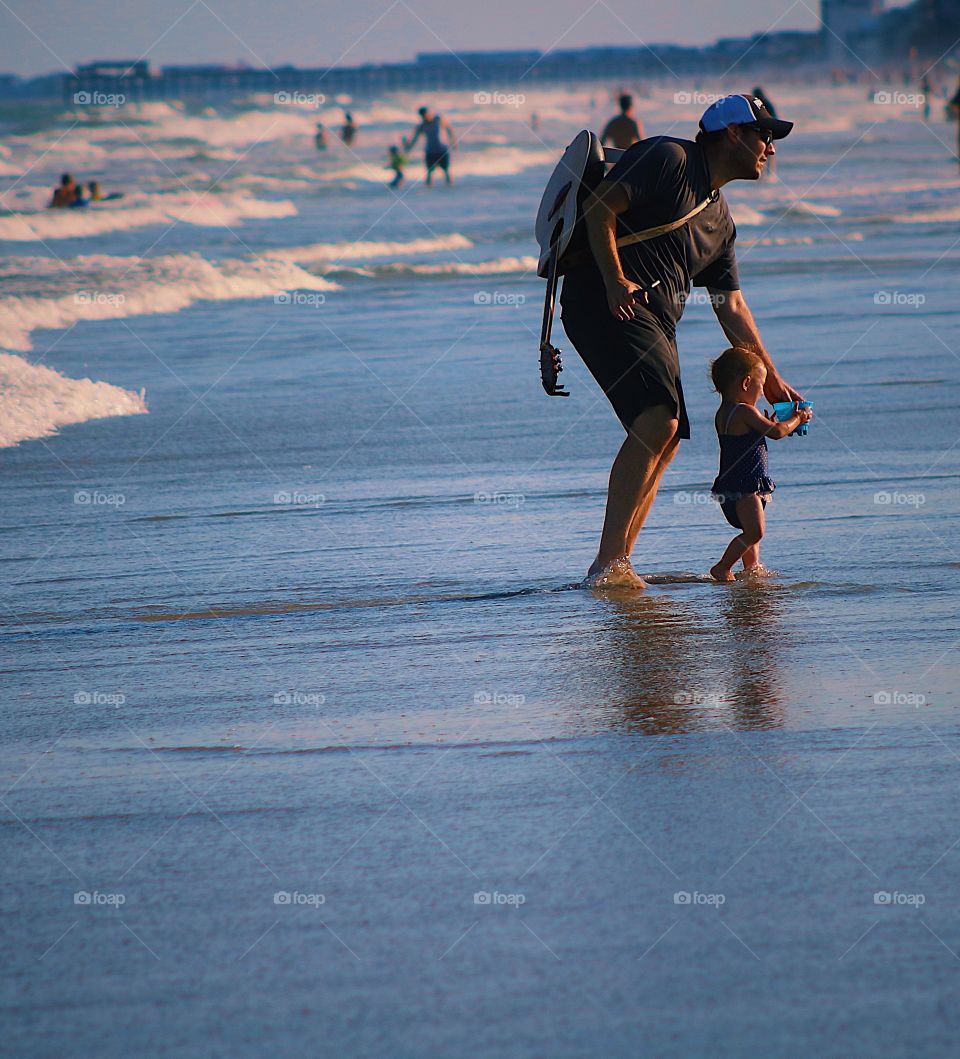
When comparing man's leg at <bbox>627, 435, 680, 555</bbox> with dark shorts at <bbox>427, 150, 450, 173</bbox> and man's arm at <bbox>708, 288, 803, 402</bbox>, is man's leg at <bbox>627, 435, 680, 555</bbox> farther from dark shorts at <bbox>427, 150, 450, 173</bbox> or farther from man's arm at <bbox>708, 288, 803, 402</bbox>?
dark shorts at <bbox>427, 150, 450, 173</bbox>

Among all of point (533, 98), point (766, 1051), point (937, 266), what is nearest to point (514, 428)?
point (766, 1051)

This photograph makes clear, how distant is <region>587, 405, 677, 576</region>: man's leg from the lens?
5277 mm

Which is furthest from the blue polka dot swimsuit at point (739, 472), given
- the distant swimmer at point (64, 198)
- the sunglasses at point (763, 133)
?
the distant swimmer at point (64, 198)

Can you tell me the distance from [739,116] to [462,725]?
2415 mm

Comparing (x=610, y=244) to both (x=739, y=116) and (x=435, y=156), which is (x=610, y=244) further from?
(x=435, y=156)

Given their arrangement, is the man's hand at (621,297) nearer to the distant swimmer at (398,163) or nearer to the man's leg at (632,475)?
the man's leg at (632,475)

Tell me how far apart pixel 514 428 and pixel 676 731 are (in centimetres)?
501

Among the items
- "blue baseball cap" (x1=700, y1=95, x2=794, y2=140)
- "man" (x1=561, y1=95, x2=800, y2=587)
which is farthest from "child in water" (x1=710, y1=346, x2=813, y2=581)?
"blue baseball cap" (x1=700, y1=95, x2=794, y2=140)

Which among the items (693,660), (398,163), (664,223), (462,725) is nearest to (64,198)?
(398,163)

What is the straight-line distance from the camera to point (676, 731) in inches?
145

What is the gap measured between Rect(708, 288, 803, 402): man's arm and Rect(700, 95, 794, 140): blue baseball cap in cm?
69

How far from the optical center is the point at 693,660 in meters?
4.30

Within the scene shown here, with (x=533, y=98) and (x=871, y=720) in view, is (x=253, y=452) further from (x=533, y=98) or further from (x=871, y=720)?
(x=533, y=98)

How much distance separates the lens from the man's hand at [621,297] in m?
5.01
